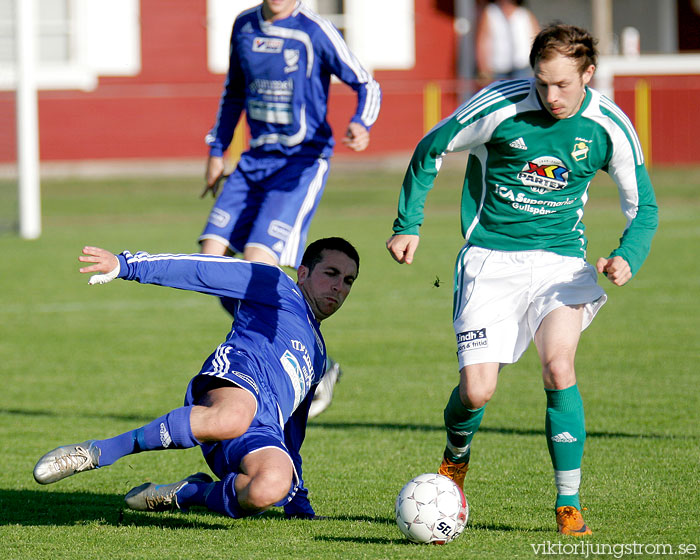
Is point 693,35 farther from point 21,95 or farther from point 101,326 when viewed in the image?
point 101,326

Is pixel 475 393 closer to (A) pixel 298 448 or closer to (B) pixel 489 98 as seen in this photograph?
(A) pixel 298 448

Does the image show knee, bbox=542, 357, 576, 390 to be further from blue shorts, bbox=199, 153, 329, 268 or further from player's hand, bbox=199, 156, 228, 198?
player's hand, bbox=199, 156, 228, 198

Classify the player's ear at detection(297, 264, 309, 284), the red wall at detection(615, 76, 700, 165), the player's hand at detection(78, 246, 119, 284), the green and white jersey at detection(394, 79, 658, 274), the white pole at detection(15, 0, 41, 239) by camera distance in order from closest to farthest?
the player's hand at detection(78, 246, 119, 284) < the green and white jersey at detection(394, 79, 658, 274) < the player's ear at detection(297, 264, 309, 284) < the white pole at detection(15, 0, 41, 239) < the red wall at detection(615, 76, 700, 165)

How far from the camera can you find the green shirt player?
4805 millimetres

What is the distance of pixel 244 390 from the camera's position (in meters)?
4.83

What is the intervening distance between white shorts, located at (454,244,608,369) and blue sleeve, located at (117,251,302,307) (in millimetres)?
786

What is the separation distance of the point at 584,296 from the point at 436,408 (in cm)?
265

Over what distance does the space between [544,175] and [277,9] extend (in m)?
2.93

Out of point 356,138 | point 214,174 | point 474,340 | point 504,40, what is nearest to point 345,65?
point 356,138

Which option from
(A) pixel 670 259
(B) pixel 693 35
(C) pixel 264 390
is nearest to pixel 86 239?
(A) pixel 670 259

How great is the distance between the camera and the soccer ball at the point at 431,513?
15.0ft

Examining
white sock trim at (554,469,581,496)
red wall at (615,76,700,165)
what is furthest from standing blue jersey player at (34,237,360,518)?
red wall at (615,76,700,165)

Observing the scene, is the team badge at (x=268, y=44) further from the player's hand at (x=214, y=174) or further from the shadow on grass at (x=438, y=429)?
the shadow on grass at (x=438, y=429)

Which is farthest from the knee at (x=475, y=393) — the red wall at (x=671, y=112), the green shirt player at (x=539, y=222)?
the red wall at (x=671, y=112)
